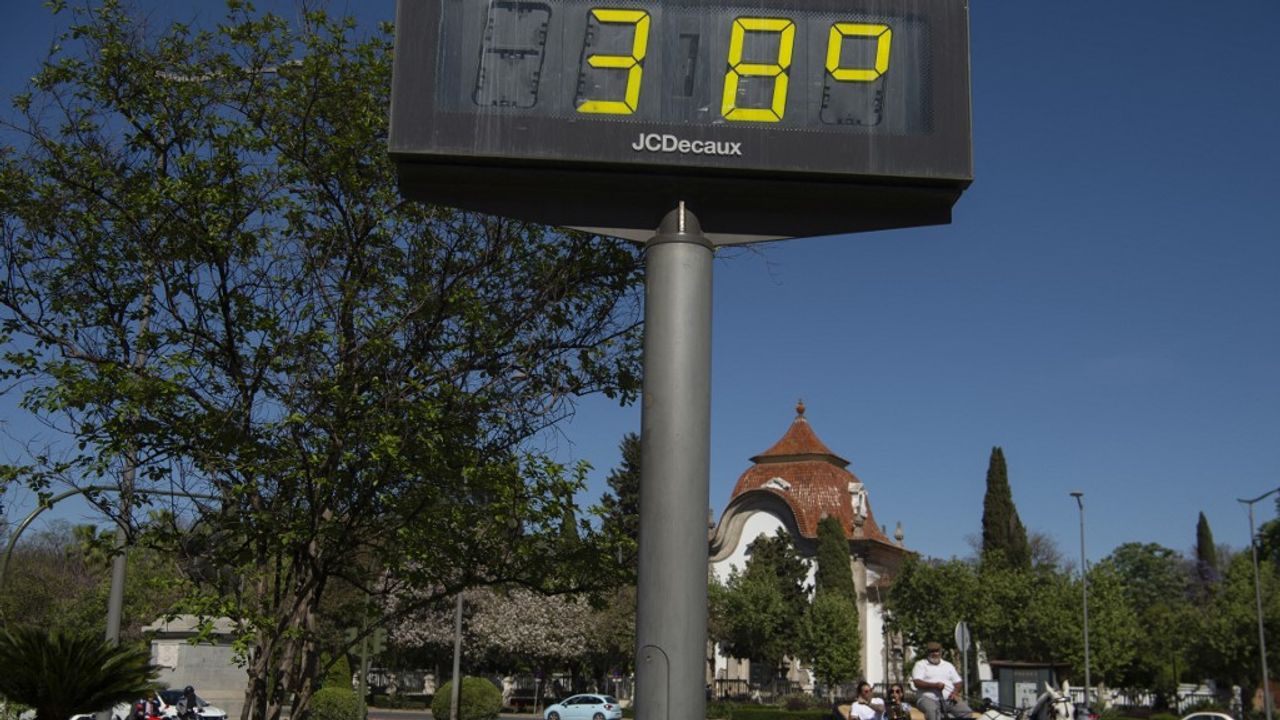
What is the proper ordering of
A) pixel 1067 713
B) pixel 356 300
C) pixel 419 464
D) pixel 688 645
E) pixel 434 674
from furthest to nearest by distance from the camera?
1. pixel 434 674
2. pixel 1067 713
3. pixel 356 300
4. pixel 419 464
5. pixel 688 645

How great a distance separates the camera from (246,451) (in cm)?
1171

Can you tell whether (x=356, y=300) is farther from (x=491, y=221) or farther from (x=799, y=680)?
(x=799, y=680)

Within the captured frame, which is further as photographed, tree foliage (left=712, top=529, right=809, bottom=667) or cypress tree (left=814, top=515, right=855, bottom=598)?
cypress tree (left=814, top=515, right=855, bottom=598)

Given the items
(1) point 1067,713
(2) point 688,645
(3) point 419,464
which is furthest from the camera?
(1) point 1067,713

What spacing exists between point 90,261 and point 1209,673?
52107 millimetres

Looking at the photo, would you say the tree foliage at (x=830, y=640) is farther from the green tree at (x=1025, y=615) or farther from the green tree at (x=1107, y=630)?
the green tree at (x=1107, y=630)

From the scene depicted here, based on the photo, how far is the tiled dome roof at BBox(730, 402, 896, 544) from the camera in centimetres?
6738

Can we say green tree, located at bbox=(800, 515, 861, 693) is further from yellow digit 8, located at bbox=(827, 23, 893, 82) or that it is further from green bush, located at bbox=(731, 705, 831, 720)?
yellow digit 8, located at bbox=(827, 23, 893, 82)

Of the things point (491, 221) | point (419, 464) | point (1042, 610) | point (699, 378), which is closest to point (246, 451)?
point (419, 464)

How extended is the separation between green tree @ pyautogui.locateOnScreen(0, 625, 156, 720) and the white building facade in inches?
2144

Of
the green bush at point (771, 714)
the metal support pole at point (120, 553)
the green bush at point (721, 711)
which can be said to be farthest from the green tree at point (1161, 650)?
the metal support pole at point (120, 553)


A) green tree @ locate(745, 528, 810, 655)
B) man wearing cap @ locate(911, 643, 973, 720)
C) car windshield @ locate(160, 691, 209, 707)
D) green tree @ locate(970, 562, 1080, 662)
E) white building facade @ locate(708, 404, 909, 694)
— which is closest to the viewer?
man wearing cap @ locate(911, 643, 973, 720)

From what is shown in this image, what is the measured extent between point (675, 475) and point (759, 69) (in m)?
2.65

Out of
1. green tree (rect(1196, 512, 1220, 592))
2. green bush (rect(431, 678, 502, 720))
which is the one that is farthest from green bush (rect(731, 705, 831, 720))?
green tree (rect(1196, 512, 1220, 592))
